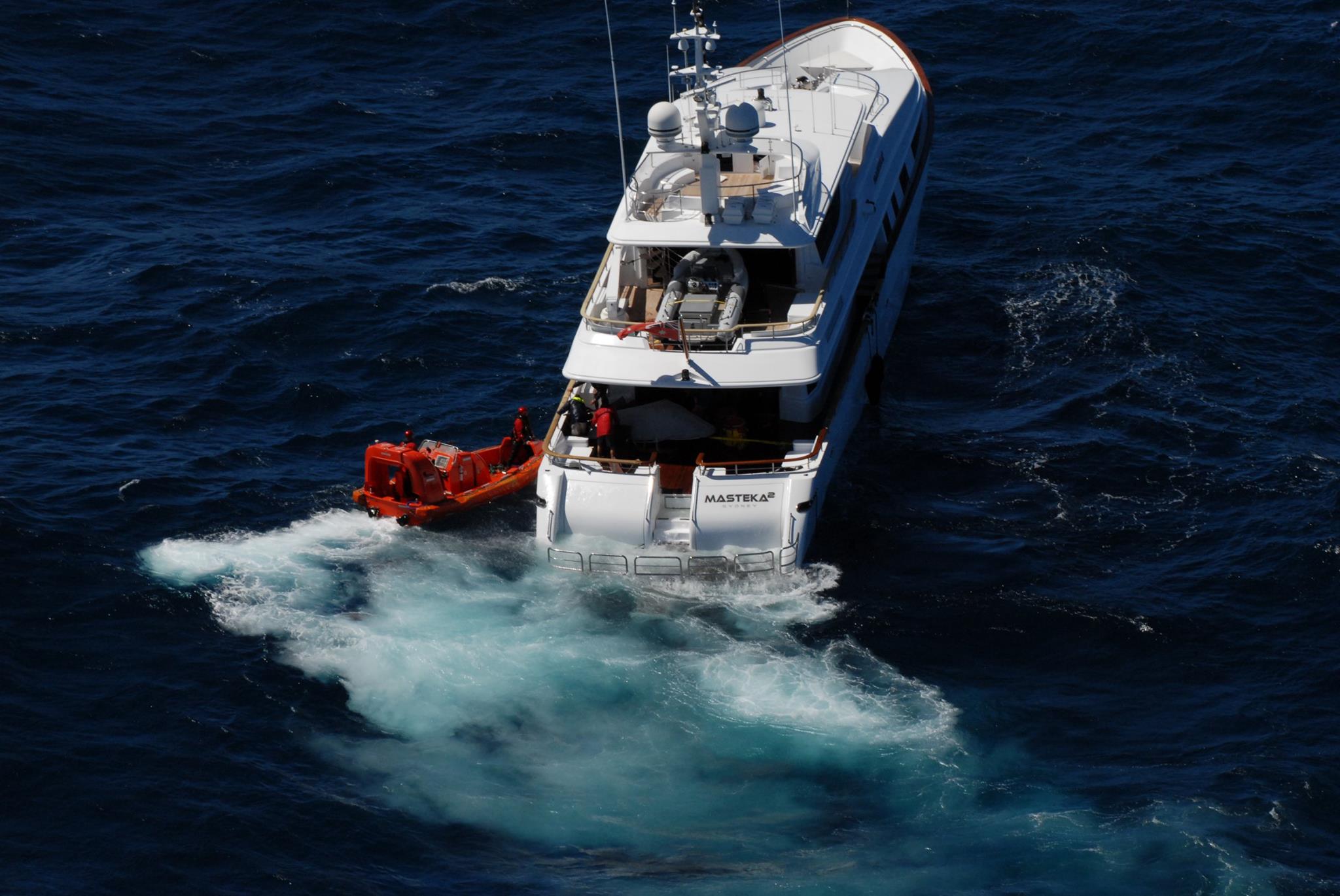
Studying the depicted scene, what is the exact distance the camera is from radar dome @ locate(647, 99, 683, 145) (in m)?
36.2

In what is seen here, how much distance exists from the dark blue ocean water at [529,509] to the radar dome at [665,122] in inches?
264

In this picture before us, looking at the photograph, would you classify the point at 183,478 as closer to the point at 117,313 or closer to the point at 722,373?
the point at 117,313

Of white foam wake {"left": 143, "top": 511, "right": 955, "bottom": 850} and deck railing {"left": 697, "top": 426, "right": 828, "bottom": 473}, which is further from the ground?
deck railing {"left": 697, "top": 426, "right": 828, "bottom": 473}

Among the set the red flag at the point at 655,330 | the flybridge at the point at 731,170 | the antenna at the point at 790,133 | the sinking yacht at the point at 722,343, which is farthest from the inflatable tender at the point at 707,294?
the antenna at the point at 790,133

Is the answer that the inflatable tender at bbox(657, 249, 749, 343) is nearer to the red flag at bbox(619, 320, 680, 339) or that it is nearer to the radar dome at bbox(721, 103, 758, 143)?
the red flag at bbox(619, 320, 680, 339)

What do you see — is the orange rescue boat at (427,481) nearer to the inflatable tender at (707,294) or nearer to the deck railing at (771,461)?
the deck railing at (771,461)

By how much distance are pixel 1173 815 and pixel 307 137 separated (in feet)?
112

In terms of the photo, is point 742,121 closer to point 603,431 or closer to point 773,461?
point 603,431

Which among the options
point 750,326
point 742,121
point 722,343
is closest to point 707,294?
point 722,343

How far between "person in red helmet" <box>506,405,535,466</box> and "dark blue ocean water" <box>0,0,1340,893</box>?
196 centimetres

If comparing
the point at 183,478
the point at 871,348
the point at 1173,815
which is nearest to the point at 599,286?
the point at 871,348

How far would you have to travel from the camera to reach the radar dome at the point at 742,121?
35.8 m

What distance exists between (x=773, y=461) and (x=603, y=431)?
11.0 ft

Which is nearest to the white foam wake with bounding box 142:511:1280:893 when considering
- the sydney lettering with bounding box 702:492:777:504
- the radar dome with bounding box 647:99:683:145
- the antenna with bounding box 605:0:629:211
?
the sydney lettering with bounding box 702:492:777:504
